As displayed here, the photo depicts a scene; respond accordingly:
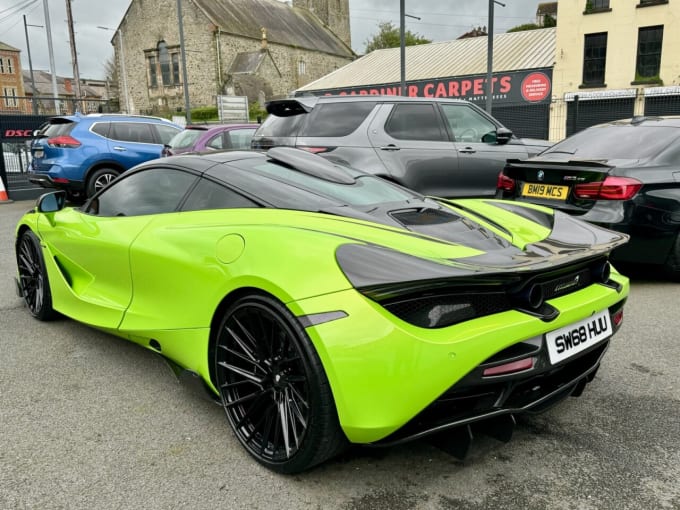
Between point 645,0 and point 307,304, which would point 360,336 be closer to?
point 307,304

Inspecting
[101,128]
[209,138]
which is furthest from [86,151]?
[209,138]

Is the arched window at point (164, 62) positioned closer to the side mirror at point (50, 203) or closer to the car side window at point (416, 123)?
the car side window at point (416, 123)

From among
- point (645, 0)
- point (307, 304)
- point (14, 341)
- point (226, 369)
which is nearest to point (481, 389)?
point (307, 304)

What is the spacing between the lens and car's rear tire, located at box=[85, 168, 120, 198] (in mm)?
10586

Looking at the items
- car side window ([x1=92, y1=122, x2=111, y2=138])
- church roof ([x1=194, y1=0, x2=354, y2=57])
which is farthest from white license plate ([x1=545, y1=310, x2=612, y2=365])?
church roof ([x1=194, y1=0, x2=354, y2=57])

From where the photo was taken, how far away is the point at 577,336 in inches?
91.1

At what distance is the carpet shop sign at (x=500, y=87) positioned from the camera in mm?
28375

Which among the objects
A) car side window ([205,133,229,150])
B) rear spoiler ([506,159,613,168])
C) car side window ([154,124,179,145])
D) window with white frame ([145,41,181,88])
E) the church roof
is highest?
the church roof

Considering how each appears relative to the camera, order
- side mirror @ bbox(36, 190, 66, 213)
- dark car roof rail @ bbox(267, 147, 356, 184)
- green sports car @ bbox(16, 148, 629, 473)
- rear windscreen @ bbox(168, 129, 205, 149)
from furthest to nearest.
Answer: rear windscreen @ bbox(168, 129, 205, 149), side mirror @ bbox(36, 190, 66, 213), dark car roof rail @ bbox(267, 147, 356, 184), green sports car @ bbox(16, 148, 629, 473)

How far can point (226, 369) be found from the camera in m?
2.56

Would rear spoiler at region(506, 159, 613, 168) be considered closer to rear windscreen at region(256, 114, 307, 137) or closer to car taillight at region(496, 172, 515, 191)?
car taillight at region(496, 172, 515, 191)

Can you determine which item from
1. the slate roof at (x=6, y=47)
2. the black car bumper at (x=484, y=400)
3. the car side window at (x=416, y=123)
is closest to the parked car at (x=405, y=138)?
the car side window at (x=416, y=123)

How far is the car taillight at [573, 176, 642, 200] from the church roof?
48674mm

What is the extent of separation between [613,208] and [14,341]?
476cm
